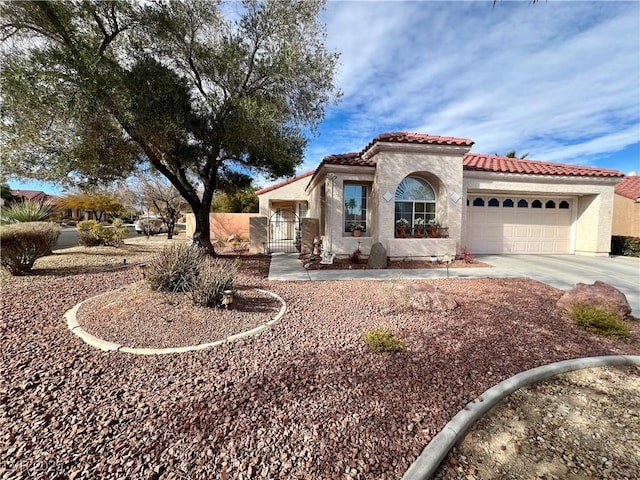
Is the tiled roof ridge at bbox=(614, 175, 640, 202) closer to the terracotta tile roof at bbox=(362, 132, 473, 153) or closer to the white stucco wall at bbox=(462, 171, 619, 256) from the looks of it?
the white stucco wall at bbox=(462, 171, 619, 256)

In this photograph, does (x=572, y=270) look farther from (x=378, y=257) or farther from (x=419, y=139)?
(x=419, y=139)

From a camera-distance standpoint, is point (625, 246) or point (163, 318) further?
point (625, 246)

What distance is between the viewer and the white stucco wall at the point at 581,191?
1273 centimetres

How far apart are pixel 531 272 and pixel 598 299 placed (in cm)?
456

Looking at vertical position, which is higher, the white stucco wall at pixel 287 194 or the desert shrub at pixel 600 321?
the white stucco wall at pixel 287 194

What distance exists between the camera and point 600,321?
16.4ft

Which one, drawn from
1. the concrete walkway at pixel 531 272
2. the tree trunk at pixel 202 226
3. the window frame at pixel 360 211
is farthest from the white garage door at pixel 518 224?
the tree trunk at pixel 202 226

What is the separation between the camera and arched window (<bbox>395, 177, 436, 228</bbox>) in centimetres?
1229

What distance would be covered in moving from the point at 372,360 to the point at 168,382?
2555mm

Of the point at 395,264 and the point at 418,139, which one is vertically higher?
the point at 418,139

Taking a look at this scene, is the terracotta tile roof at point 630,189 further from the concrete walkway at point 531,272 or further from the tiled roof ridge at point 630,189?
the concrete walkway at point 531,272

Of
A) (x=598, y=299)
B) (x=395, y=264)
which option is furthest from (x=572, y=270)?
(x=395, y=264)

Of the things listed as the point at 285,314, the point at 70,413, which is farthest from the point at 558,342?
the point at 70,413

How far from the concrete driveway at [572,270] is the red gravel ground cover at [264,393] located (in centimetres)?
338
